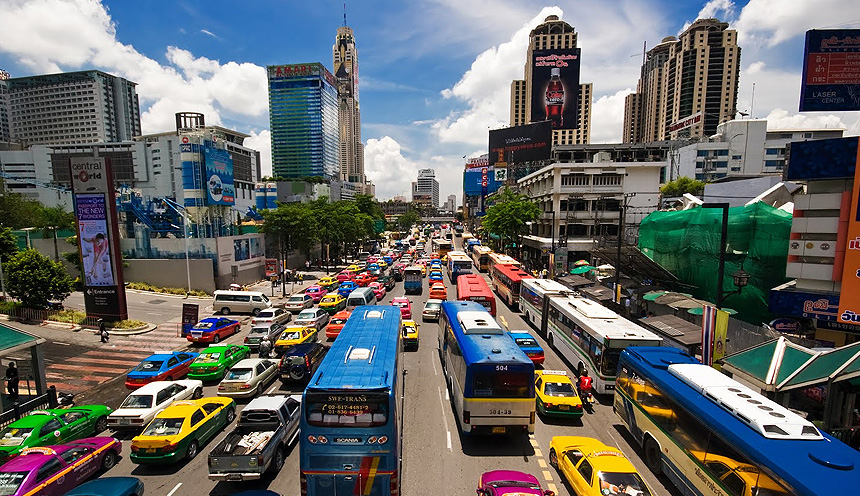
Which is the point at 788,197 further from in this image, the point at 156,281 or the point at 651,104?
the point at 651,104

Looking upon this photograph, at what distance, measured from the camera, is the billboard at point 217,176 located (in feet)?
135

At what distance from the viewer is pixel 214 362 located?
17750 mm

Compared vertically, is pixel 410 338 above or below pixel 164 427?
below

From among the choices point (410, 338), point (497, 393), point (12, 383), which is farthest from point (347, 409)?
point (12, 383)

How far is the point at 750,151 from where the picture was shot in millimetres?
74750

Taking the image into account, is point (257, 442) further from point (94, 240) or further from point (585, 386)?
point (94, 240)

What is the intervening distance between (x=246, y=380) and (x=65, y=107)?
208618mm

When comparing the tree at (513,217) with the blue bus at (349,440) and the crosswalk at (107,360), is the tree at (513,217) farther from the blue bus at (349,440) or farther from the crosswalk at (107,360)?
the blue bus at (349,440)

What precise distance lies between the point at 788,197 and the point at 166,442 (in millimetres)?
33255

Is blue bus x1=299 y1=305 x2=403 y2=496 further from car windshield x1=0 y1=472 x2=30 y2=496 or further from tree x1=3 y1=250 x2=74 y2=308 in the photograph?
tree x1=3 y1=250 x2=74 y2=308

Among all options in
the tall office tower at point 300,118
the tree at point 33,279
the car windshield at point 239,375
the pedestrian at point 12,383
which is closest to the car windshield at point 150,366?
the car windshield at point 239,375

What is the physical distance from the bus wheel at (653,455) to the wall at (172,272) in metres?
38.6

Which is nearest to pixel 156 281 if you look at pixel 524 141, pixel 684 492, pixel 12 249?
pixel 12 249

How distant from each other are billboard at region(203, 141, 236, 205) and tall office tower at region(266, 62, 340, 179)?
13416cm
